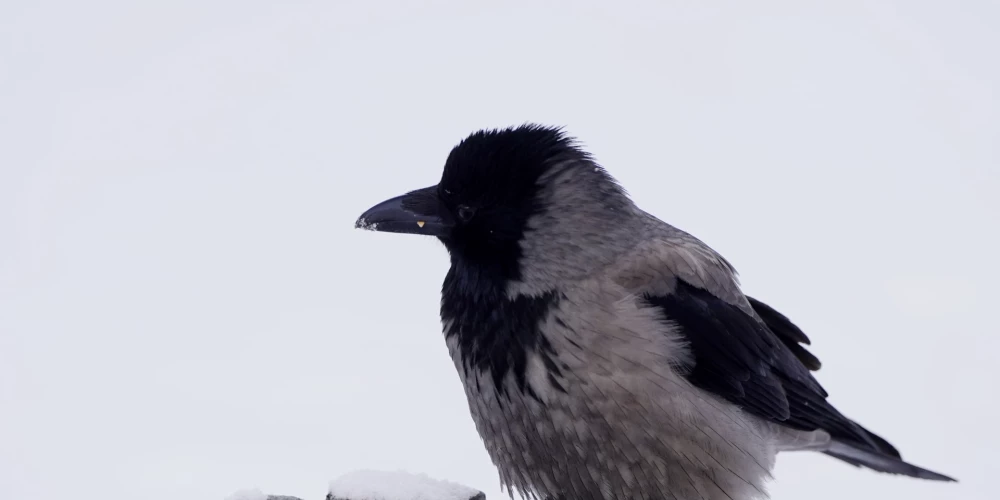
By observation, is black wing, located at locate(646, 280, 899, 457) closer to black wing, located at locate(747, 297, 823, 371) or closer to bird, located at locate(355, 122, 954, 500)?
bird, located at locate(355, 122, 954, 500)

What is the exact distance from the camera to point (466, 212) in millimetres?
4906

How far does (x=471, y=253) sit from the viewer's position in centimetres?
493

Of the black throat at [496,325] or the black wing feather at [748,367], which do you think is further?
the black wing feather at [748,367]

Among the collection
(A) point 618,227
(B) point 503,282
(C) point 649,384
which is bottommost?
(C) point 649,384

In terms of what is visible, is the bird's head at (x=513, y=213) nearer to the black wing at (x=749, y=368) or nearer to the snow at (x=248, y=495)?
the black wing at (x=749, y=368)

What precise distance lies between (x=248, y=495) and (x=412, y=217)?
1.60 m

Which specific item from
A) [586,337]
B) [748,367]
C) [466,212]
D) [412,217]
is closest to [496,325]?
[586,337]

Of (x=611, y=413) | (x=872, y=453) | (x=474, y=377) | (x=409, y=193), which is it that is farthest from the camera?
(x=872, y=453)

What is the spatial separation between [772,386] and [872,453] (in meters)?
0.86

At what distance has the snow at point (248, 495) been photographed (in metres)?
3.98

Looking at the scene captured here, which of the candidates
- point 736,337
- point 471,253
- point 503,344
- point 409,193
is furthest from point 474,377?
point 736,337

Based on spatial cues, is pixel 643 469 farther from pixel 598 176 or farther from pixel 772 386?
pixel 598 176

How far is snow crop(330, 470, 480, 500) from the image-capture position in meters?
3.88

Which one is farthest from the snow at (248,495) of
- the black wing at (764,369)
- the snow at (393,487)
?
the black wing at (764,369)
